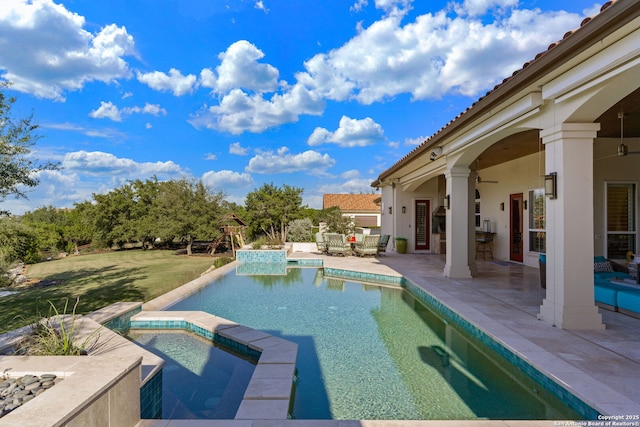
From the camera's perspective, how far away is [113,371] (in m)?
2.58

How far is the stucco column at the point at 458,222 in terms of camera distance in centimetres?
902

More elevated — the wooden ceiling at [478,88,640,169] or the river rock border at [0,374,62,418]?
the wooden ceiling at [478,88,640,169]

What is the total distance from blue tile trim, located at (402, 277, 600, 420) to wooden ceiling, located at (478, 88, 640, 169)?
4413mm

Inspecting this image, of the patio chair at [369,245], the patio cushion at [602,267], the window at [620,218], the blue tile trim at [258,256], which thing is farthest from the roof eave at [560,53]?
the blue tile trim at [258,256]

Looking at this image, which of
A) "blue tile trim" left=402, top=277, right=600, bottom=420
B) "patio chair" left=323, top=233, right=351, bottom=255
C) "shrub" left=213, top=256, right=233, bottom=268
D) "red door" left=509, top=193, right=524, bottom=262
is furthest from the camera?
"patio chair" left=323, top=233, right=351, bottom=255

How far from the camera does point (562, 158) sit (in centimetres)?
494

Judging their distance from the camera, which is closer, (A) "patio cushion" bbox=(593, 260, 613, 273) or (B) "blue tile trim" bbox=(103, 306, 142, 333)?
(B) "blue tile trim" bbox=(103, 306, 142, 333)

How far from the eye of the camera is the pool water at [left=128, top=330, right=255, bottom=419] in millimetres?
3504

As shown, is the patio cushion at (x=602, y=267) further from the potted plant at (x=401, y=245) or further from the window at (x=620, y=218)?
the potted plant at (x=401, y=245)

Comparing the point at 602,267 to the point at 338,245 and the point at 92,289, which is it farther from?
the point at 92,289

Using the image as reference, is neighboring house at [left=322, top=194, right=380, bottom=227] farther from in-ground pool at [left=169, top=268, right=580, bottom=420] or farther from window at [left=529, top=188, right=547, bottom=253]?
in-ground pool at [left=169, top=268, right=580, bottom=420]

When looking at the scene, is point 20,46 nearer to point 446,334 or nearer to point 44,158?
point 44,158

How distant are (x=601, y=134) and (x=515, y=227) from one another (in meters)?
4.56

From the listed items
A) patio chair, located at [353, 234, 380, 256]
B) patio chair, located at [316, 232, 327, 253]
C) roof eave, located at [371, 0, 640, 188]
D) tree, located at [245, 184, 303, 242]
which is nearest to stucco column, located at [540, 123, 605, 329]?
roof eave, located at [371, 0, 640, 188]
